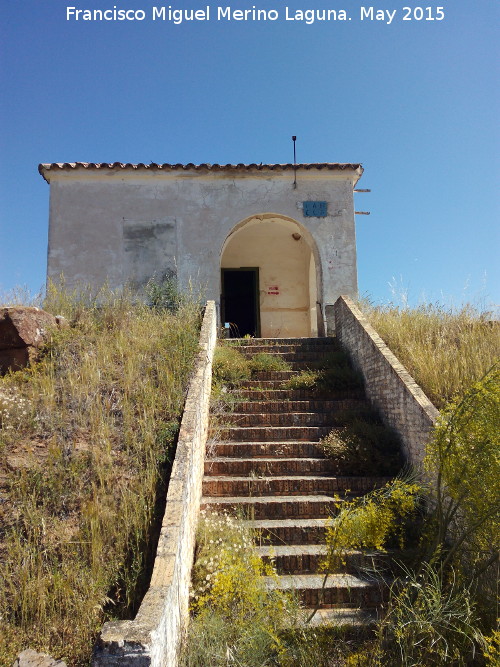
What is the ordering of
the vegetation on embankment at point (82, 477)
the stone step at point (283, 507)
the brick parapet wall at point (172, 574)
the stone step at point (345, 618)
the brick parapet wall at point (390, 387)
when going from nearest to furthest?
the brick parapet wall at point (172, 574), the vegetation on embankment at point (82, 477), the stone step at point (345, 618), the stone step at point (283, 507), the brick parapet wall at point (390, 387)

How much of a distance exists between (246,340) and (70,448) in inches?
196

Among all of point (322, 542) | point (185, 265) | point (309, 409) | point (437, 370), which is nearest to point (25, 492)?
point (322, 542)

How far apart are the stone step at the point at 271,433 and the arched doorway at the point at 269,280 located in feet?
25.3

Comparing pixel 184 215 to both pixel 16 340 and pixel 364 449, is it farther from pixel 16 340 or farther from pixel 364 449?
pixel 364 449

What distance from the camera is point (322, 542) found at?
5.23 meters

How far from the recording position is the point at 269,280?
49.1 feet

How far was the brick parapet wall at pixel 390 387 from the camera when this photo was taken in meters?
Answer: 5.82

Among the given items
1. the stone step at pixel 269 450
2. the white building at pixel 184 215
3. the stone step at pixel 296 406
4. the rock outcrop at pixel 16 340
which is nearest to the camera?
the stone step at pixel 269 450

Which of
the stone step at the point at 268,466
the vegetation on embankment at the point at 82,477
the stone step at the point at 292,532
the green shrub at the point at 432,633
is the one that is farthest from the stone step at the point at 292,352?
the green shrub at the point at 432,633

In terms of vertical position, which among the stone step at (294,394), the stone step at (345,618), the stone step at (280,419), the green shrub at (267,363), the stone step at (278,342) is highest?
the stone step at (278,342)

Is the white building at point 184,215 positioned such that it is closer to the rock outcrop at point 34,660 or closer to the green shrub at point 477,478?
the green shrub at point 477,478

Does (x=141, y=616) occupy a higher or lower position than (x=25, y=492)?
lower

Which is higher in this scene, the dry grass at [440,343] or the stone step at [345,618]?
the dry grass at [440,343]

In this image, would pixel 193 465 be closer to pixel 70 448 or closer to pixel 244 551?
pixel 244 551
